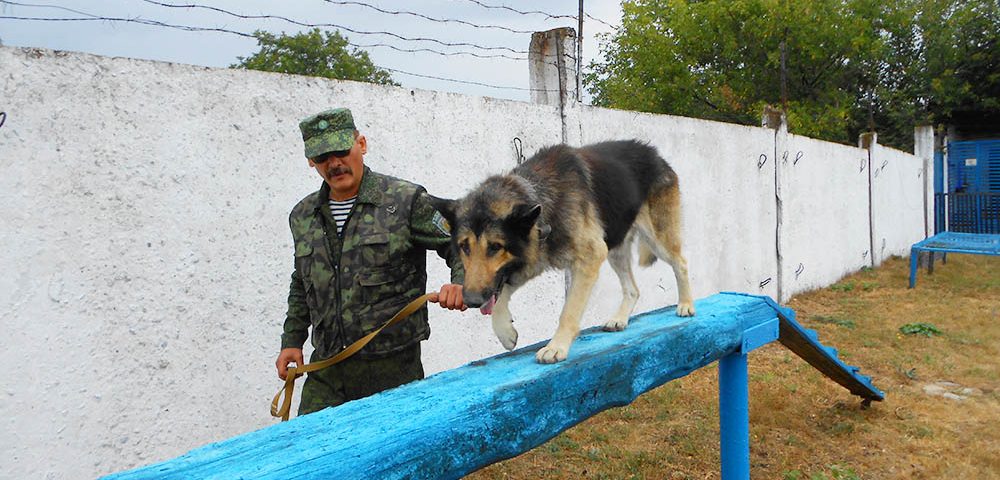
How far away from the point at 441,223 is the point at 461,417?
99 centimetres

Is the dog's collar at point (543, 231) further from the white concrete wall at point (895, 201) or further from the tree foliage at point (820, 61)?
the tree foliage at point (820, 61)

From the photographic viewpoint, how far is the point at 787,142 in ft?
33.7

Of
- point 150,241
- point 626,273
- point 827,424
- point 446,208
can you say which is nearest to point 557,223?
point 446,208

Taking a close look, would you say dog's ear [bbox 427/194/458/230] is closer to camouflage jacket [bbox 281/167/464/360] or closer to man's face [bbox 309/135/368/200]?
camouflage jacket [bbox 281/167/464/360]

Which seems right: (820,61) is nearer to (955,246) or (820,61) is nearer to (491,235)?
(955,246)

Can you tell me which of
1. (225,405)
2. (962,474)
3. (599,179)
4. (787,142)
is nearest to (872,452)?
(962,474)

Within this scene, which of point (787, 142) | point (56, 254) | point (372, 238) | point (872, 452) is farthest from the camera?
point (787, 142)

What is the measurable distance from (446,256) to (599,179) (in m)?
0.98

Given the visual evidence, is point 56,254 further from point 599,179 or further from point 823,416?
point 823,416

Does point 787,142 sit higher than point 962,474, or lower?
higher

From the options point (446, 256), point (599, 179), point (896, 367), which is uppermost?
point (599, 179)

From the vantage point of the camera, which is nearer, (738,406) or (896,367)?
(738,406)

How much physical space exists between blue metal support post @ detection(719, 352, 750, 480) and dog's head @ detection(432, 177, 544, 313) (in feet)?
6.19

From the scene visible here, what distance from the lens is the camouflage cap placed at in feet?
9.16
